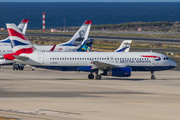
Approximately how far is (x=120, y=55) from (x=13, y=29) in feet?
48.6

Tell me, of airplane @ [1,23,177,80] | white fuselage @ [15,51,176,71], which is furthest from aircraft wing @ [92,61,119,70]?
white fuselage @ [15,51,176,71]

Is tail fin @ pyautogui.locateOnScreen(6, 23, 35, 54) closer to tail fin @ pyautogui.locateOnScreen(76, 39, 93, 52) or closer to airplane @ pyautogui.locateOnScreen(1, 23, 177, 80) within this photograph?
airplane @ pyautogui.locateOnScreen(1, 23, 177, 80)

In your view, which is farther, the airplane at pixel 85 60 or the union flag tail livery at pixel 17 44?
the union flag tail livery at pixel 17 44

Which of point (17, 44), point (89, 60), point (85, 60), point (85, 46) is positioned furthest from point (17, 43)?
point (85, 46)

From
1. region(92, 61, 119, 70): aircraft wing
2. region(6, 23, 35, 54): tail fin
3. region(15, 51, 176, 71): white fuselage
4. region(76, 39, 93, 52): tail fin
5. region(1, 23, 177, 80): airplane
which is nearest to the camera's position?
region(92, 61, 119, 70): aircraft wing

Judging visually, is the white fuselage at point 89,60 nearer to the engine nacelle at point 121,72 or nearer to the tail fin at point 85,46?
the engine nacelle at point 121,72

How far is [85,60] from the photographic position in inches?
1976

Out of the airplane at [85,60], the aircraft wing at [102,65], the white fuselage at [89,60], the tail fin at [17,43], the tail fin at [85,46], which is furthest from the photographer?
the tail fin at [85,46]

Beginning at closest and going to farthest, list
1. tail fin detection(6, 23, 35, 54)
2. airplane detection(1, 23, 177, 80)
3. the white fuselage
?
airplane detection(1, 23, 177, 80) < the white fuselage < tail fin detection(6, 23, 35, 54)

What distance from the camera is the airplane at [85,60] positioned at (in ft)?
162

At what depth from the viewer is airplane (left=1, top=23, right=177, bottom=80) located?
49312mm

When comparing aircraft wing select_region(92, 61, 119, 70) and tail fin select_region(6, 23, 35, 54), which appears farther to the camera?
tail fin select_region(6, 23, 35, 54)

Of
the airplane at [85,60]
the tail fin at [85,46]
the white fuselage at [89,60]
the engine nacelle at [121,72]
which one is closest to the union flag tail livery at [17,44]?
the airplane at [85,60]

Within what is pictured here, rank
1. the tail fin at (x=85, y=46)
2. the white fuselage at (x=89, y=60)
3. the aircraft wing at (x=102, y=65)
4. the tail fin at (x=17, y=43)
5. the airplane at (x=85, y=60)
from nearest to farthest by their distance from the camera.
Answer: the aircraft wing at (x=102, y=65) < the airplane at (x=85, y=60) < the white fuselage at (x=89, y=60) < the tail fin at (x=17, y=43) < the tail fin at (x=85, y=46)
